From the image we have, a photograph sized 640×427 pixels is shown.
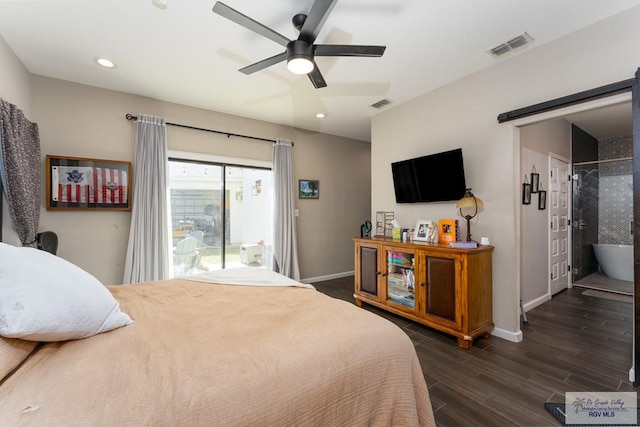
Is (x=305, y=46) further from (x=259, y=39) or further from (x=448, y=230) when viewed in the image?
(x=448, y=230)

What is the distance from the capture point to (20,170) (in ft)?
7.41

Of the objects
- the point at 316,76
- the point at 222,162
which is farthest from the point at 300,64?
the point at 222,162

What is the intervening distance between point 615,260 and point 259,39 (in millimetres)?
6338

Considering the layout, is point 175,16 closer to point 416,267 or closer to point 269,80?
point 269,80

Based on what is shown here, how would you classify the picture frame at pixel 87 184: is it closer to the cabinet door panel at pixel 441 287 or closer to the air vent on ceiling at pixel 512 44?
the cabinet door panel at pixel 441 287

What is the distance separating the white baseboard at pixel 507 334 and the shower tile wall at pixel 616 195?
3830 mm

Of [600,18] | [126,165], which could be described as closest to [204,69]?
[126,165]

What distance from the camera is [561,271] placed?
4027 mm

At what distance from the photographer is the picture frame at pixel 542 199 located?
356cm

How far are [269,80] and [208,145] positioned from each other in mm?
1429

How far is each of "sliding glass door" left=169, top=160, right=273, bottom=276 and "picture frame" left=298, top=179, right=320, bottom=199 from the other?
55 cm

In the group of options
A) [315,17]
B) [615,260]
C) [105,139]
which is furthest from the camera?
[615,260]

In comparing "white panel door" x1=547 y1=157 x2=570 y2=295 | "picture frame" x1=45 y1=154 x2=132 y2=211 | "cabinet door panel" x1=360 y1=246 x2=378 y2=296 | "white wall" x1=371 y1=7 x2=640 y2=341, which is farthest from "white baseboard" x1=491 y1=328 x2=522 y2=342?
"picture frame" x1=45 y1=154 x2=132 y2=211

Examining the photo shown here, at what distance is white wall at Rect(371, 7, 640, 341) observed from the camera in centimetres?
204
